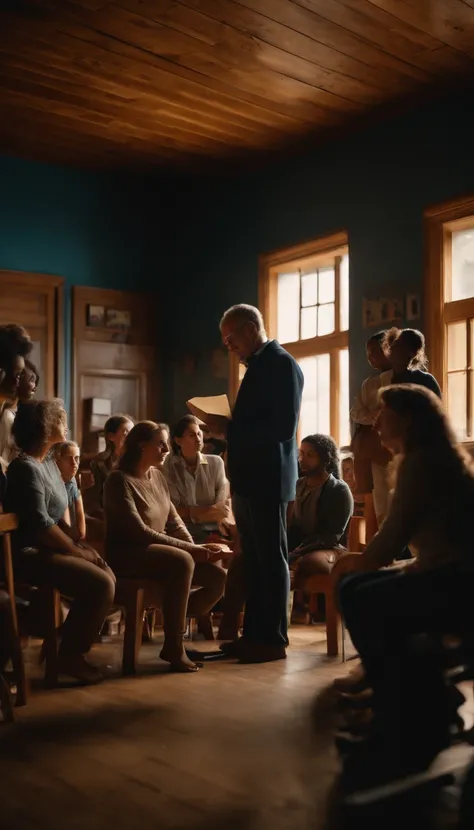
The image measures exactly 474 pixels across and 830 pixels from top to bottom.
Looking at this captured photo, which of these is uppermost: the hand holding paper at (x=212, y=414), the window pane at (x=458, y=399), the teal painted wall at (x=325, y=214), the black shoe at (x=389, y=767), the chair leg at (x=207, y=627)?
the teal painted wall at (x=325, y=214)

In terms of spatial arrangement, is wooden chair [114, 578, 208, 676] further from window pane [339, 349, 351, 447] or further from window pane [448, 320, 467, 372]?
window pane [339, 349, 351, 447]

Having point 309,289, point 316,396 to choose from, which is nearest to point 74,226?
→ point 309,289

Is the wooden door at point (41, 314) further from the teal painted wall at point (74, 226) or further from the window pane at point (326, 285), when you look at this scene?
the window pane at point (326, 285)

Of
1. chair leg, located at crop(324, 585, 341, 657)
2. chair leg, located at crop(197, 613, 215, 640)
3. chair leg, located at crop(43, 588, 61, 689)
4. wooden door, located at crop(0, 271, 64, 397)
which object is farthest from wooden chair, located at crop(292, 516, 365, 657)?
wooden door, located at crop(0, 271, 64, 397)

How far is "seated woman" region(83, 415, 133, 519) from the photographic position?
542 cm

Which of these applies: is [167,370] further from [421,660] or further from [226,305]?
[421,660]

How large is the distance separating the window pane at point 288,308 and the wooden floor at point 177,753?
11.0 feet

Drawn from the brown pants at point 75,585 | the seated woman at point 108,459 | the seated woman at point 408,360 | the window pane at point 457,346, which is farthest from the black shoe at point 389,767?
the window pane at point 457,346

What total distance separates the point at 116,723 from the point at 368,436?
1.75 meters

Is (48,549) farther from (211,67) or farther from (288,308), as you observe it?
(288,308)

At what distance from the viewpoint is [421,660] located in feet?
8.04

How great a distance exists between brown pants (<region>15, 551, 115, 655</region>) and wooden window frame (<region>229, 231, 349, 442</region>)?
9.97 feet

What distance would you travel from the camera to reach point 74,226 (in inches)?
285

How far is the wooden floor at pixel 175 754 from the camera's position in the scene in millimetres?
2262
